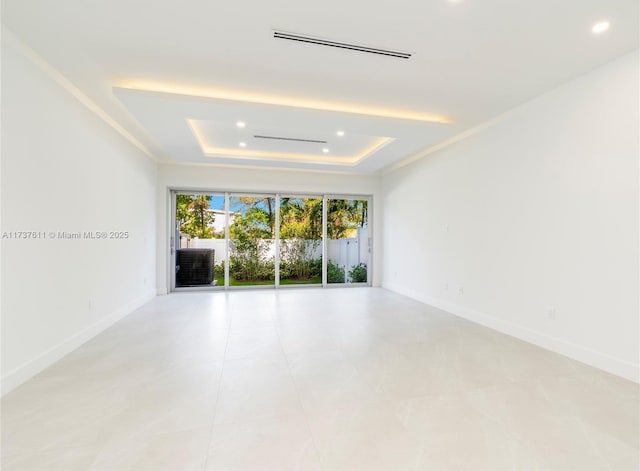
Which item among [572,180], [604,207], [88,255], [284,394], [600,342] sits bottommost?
[284,394]

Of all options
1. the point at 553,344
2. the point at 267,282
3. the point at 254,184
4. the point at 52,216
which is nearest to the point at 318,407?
the point at 553,344

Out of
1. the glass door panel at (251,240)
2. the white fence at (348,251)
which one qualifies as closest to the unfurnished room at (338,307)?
the glass door panel at (251,240)

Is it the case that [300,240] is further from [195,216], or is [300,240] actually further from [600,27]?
[600,27]

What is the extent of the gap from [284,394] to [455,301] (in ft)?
12.1

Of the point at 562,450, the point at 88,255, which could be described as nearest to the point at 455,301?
the point at 562,450

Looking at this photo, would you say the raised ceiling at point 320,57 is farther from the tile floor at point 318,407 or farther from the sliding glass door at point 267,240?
the tile floor at point 318,407

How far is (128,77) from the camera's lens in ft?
11.3

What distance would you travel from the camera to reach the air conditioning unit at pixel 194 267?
731cm

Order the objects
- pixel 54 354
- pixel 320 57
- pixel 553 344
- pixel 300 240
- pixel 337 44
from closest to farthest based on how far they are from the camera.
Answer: pixel 337 44
pixel 320 57
pixel 54 354
pixel 553 344
pixel 300 240

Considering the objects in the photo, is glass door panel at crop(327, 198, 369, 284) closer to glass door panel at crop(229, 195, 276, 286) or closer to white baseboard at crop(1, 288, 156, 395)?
glass door panel at crop(229, 195, 276, 286)

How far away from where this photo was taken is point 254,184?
7.39m

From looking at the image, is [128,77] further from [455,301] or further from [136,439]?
[455,301]

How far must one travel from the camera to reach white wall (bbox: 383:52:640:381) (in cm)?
297

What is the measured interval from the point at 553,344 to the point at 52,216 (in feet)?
17.9
